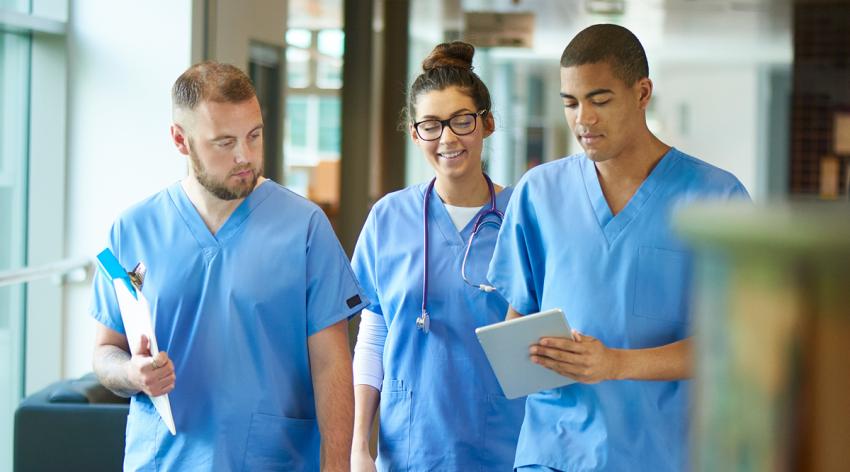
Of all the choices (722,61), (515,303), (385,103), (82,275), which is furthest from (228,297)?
(722,61)

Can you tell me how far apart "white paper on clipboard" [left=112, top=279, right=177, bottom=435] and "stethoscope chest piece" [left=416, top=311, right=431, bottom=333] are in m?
0.68

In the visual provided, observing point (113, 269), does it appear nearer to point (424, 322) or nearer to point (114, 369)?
point (114, 369)

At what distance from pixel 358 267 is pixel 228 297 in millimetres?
656

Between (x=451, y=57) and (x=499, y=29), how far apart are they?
226 inches

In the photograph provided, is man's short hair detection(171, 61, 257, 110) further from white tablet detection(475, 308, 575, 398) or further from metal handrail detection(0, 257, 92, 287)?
metal handrail detection(0, 257, 92, 287)

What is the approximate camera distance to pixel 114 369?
6.59 ft

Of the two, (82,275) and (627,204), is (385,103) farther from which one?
(627,204)

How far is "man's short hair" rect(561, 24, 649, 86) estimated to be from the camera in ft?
6.88

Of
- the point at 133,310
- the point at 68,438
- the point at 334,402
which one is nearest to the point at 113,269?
the point at 133,310

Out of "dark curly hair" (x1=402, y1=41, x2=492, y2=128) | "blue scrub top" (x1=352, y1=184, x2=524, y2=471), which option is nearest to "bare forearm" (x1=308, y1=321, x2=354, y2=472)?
"blue scrub top" (x1=352, y1=184, x2=524, y2=471)

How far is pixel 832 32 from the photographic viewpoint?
10.6 metres

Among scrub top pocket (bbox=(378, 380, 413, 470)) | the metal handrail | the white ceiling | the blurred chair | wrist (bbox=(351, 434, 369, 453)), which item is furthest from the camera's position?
the white ceiling

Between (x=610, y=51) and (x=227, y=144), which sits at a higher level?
(x=610, y=51)

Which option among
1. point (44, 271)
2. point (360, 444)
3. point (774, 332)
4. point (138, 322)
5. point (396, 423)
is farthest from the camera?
point (44, 271)
